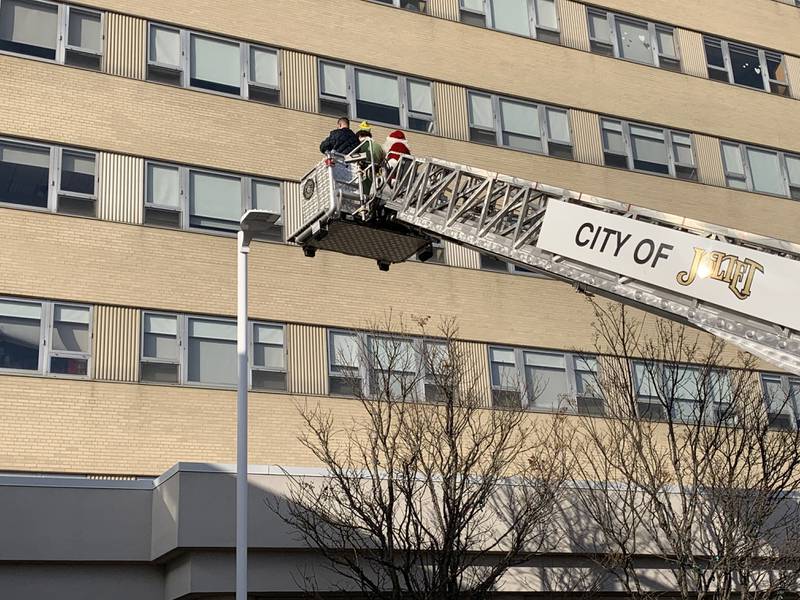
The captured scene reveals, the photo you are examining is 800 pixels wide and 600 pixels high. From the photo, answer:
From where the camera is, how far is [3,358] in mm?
19141

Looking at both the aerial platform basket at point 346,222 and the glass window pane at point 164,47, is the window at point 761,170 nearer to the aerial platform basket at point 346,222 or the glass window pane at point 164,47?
the glass window pane at point 164,47

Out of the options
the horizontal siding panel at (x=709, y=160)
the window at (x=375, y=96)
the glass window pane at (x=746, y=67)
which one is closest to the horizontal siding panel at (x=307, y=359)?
the window at (x=375, y=96)

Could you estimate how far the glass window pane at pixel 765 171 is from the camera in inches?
1142

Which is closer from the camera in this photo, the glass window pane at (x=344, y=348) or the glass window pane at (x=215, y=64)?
the glass window pane at (x=344, y=348)

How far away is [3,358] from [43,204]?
3.05 m

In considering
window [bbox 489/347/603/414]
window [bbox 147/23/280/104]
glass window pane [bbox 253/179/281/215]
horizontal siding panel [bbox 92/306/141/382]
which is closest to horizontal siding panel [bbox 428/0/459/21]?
window [bbox 147/23/280/104]

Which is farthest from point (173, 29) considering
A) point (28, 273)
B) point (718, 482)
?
point (718, 482)

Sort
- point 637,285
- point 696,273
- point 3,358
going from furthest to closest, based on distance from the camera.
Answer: point 3,358 → point 637,285 → point 696,273

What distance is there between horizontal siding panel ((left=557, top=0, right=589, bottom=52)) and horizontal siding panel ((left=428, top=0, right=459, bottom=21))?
299 centimetres

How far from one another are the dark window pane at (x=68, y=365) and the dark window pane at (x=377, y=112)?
8.24 metres

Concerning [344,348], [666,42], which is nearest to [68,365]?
[344,348]

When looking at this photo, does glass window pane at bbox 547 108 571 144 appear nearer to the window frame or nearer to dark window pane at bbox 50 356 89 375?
the window frame

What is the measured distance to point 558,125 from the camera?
87.0ft

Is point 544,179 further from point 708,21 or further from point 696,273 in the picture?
point 696,273
